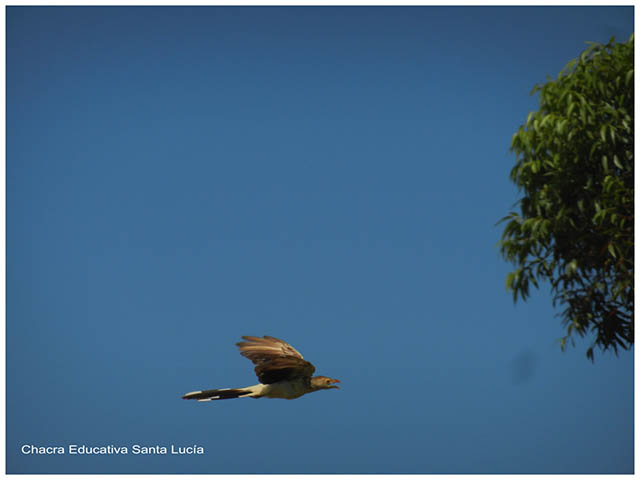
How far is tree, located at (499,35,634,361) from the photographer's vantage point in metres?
7.42

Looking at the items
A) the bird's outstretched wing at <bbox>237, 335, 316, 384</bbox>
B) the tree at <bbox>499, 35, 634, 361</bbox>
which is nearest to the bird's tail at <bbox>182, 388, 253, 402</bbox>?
the bird's outstretched wing at <bbox>237, 335, 316, 384</bbox>

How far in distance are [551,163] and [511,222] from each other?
69cm

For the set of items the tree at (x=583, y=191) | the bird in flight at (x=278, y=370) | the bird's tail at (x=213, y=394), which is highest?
the tree at (x=583, y=191)

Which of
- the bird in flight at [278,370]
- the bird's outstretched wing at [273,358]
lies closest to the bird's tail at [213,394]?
the bird in flight at [278,370]

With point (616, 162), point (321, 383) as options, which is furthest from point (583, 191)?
point (321, 383)

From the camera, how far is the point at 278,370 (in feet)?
20.6

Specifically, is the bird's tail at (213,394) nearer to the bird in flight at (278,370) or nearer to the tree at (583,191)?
the bird in flight at (278,370)

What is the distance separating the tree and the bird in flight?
2.59 m

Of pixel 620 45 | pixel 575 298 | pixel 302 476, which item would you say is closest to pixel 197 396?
pixel 302 476

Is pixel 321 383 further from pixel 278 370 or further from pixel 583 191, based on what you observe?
pixel 583 191

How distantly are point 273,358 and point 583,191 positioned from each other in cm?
345

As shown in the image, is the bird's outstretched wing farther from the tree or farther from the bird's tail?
the tree

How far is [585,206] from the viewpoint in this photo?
300 inches

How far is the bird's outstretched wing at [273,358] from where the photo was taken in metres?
6.21
